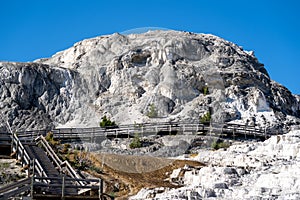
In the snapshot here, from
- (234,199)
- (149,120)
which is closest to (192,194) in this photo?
(234,199)

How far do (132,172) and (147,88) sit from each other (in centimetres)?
2600

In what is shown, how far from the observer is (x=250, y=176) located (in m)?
25.9

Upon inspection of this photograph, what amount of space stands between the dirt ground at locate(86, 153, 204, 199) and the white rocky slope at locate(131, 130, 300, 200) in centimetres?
160

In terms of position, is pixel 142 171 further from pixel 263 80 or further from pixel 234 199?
pixel 263 80

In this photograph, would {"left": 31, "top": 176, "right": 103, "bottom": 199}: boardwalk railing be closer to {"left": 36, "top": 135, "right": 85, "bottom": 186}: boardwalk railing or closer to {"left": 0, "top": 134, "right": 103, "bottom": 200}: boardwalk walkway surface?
{"left": 0, "top": 134, "right": 103, "bottom": 200}: boardwalk walkway surface

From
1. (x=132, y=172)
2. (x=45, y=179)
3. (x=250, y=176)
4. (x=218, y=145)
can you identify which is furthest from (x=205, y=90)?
(x=45, y=179)

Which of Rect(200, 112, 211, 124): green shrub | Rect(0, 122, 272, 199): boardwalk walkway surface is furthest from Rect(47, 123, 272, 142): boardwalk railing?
Rect(200, 112, 211, 124): green shrub

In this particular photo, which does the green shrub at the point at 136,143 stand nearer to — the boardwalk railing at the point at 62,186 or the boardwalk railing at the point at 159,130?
the boardwalk railing at the point at 159,130

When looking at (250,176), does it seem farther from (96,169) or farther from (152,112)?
(152,112)

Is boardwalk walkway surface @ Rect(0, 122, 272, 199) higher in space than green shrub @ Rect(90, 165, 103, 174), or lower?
higher

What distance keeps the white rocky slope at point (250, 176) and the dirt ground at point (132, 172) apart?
1601mm

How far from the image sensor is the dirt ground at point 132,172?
29.4 m

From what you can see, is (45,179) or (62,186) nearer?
(45,179)

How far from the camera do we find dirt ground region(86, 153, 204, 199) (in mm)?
29422
